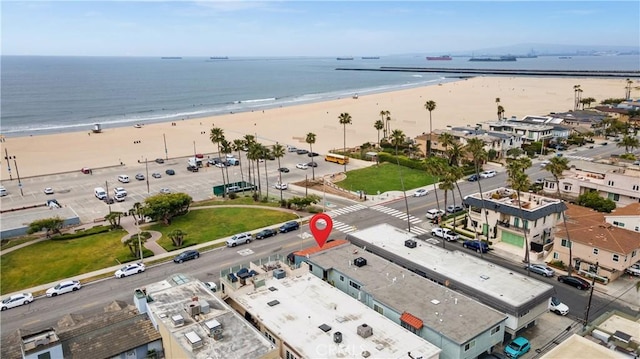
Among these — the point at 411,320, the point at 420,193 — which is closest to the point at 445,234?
the point at 420,193

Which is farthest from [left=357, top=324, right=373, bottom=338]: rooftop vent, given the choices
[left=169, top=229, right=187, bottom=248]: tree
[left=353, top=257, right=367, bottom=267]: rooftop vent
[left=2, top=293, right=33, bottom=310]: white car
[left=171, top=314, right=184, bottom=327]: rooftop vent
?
[left=2, top=293, right=33, bottom=310]: white car

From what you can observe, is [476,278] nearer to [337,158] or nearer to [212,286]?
[212,286]

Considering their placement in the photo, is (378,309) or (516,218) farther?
(516,218)

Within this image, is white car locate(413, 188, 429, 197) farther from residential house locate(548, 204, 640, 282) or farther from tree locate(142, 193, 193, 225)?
tree locate(142, 193, 193, 225)

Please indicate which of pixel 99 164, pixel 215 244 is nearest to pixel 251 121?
pixel 99 164

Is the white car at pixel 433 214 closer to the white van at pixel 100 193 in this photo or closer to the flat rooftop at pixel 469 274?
the flat rooftop at pixel 469 274
